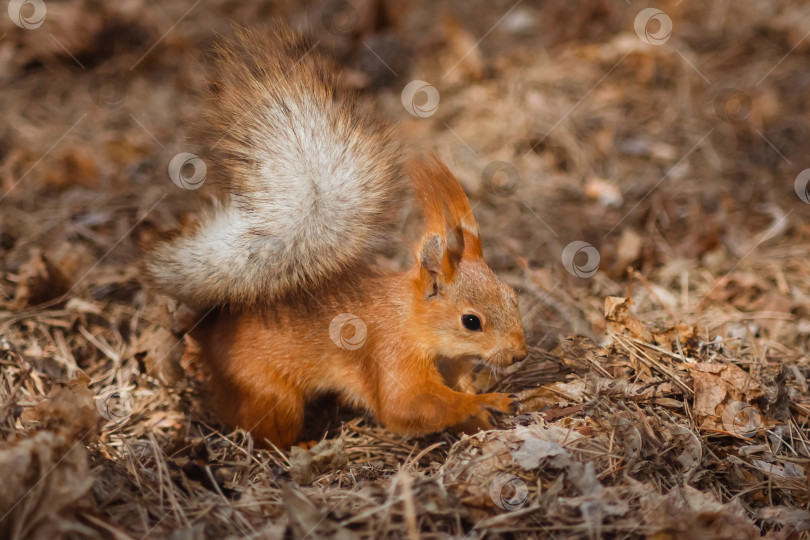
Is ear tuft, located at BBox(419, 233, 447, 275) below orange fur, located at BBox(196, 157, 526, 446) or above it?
above

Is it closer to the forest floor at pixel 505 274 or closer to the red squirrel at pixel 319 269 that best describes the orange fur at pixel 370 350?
the red squirrel at pixel 319 269

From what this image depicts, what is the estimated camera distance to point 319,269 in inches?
85.5

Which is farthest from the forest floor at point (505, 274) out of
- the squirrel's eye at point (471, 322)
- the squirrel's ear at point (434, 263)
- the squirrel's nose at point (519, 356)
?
the squirrel's ear at point (434, 263)

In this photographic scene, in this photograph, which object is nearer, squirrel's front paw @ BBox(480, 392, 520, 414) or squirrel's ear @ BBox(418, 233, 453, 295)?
squirrel's front paw @ BBox(480, 392, 520, 414)

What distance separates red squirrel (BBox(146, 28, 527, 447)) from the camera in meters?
2.11

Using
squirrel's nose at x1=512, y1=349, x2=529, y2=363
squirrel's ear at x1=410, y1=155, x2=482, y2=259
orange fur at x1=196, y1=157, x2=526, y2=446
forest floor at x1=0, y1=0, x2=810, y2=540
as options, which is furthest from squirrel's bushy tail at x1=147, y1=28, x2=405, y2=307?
squirrel's nose at x1=512, y1=349, x2=529, y2=363

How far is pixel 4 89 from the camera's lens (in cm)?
476

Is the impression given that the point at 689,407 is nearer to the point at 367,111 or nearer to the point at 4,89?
the point at 367,111

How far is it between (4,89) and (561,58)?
14.9ft

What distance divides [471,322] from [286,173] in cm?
88

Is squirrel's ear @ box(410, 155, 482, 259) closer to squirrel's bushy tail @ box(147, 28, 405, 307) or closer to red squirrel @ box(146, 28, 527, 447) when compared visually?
red squirrel @ box(146, 28, 527, 447)

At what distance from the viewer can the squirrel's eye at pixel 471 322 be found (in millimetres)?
2266

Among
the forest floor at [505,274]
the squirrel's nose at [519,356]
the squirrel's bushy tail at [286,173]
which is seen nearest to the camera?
the forest floor at [505,274]

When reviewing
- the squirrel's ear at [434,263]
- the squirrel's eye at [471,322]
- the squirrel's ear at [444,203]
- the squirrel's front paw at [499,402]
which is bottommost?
the squirrel's front paw at [499,402]
